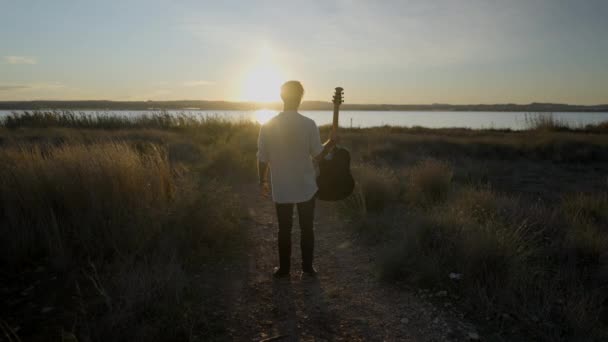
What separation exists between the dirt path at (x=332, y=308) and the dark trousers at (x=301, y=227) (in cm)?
22

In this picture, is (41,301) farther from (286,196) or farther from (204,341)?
(286,196)

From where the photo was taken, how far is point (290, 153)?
140 inches

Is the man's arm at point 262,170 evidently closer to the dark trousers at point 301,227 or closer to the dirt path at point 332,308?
the dark trousers at point 301,227

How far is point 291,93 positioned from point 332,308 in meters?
2.08

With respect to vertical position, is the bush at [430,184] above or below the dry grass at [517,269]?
above

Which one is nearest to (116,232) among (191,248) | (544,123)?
(191,248)

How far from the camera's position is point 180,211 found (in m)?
4.52

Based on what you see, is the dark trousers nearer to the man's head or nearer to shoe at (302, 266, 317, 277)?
shoe at (302, 266, 317, 277)

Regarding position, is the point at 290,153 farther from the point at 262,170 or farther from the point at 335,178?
the point at 335,178

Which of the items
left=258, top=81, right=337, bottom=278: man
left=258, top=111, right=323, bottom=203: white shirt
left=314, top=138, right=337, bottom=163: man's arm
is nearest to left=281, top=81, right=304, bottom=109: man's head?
left=258, top=81, right=337, bottom=278: man

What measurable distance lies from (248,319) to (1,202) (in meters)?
3.44

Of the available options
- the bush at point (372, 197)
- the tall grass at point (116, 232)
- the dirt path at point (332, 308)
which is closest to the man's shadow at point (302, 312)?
the dirt path at point (332, 308)

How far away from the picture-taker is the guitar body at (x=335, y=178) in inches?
159

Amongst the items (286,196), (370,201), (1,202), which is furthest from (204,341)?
(370,201)
